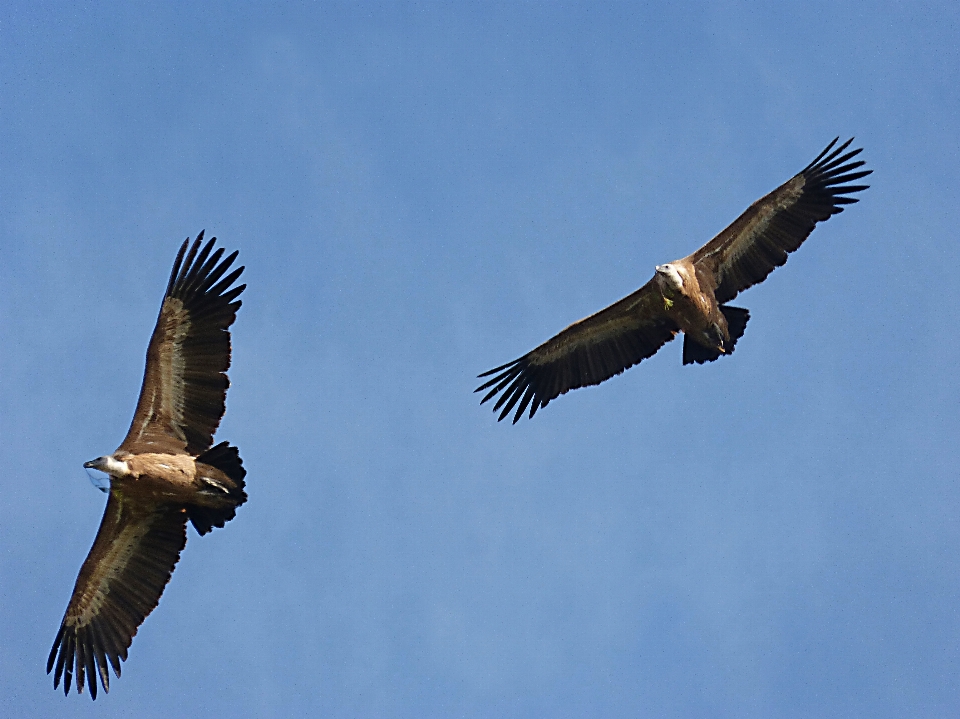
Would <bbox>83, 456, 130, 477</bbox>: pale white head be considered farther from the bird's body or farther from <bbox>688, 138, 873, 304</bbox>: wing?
<bbox>688, 138, 873, 304</bbox>: wing

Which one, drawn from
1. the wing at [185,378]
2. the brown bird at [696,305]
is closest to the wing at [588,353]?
the brown bird at [696,305]

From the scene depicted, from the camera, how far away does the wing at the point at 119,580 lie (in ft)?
45.5

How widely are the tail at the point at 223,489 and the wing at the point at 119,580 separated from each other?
0.39 m

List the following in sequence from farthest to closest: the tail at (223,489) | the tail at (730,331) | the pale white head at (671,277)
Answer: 1. the tail at (730,331)
2. the pale white head at (671,277)
3. the tail at (223,489)

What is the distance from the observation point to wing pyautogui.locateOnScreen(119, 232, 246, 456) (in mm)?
13617

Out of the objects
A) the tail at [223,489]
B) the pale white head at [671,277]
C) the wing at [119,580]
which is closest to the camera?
the tail at [223,489]

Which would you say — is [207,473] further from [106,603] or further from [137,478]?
[106,603]

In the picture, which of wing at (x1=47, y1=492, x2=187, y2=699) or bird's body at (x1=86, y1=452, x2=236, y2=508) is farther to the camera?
wing at (x1=47, y1=492, x2=187, y2=699)

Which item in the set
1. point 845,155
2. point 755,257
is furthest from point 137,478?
point 845,155

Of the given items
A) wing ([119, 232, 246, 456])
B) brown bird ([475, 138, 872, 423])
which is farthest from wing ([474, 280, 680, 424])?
wing ([119, 232, 246, 456])

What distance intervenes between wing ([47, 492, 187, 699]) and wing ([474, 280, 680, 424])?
5.34 m

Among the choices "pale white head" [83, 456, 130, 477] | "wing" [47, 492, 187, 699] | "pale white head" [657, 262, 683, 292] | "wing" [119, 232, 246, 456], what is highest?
"pale white head" [657, 262, 683, 292]

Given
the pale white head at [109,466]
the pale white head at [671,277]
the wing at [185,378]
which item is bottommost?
the pale white head at [109,466]

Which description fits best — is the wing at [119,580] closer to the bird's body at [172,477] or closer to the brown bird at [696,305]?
the bird's body at [172,477]
